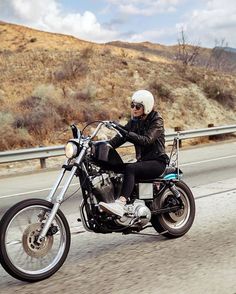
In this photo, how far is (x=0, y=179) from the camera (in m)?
13.9

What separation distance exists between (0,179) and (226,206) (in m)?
7.42

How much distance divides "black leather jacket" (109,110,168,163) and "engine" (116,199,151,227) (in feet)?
1.91

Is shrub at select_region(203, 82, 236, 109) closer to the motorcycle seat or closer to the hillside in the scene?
the hillside

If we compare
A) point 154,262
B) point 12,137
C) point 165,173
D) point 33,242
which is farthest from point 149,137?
point 12,137

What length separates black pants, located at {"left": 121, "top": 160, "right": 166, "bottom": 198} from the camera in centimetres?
573

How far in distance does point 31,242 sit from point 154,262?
1.29 meters

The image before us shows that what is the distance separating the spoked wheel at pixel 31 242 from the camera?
4.75m

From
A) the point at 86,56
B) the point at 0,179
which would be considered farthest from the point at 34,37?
the point at 0,179

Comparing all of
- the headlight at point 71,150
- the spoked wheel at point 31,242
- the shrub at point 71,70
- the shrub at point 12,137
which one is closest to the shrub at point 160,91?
the shrub at point 71,70

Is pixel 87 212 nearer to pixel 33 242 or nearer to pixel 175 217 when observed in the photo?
pixel 33 242

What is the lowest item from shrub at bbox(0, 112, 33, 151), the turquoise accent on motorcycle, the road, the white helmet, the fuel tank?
shrub at bbox(0, 112, 33, 151)

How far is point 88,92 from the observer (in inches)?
1117

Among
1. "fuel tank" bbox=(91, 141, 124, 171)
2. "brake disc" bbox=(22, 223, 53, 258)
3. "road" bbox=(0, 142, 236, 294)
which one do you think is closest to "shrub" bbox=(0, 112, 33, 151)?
"road" bbox=(0, 142, 236, 294)

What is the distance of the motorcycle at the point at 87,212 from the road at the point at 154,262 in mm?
189
